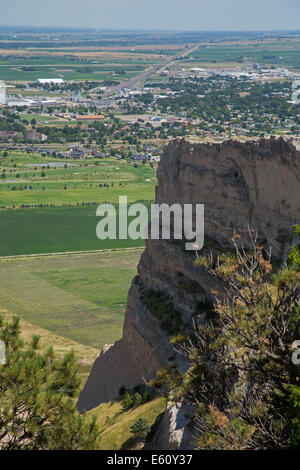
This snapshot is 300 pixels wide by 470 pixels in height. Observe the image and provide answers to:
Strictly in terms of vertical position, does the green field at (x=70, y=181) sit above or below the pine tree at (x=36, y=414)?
below

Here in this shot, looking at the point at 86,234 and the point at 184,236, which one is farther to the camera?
the point at 86,234

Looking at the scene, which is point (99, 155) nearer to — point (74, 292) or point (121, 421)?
point (74, 292)

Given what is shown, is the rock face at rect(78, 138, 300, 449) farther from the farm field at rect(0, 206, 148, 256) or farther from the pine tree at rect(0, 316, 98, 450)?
the farm field at rect(0, 206, 148, 256)

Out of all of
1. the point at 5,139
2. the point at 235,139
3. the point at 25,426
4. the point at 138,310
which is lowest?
the point at 5,139

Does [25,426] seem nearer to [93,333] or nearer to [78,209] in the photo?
[93,333]

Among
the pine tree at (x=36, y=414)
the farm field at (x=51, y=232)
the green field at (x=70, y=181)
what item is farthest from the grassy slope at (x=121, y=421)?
the green field at (x=70, y=181)

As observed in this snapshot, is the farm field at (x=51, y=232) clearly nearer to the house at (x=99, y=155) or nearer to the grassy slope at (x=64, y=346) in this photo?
the grassy slope at (x=64, y=346)

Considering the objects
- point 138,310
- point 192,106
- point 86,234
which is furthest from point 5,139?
point 138,310
